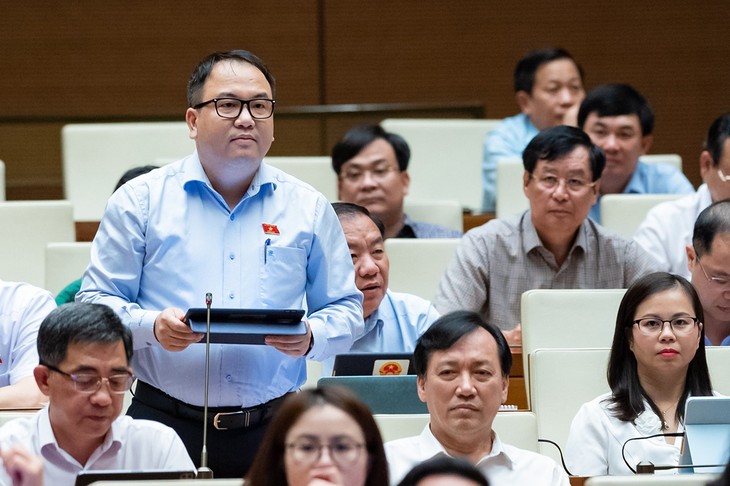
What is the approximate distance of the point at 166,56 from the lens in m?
5.89

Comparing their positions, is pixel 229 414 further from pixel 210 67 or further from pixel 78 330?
pixel 210 67

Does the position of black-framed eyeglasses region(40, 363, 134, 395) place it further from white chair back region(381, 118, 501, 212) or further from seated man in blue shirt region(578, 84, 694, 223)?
white chair back region(381, 118, 501, 212)

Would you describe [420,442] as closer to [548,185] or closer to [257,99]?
[257,99]

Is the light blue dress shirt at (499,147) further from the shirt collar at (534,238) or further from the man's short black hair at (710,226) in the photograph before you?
the man's short black hair at (710,226)

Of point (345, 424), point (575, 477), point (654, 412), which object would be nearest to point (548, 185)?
point (654, 412)

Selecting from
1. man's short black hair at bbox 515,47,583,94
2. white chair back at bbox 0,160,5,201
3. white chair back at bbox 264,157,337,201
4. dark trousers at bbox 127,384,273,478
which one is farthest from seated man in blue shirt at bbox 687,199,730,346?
white chair back at bbox 0,160,5,201

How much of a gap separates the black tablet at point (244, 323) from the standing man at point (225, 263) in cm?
13

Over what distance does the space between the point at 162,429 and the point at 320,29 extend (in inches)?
153

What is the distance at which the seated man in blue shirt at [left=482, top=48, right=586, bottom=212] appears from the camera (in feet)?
16.5

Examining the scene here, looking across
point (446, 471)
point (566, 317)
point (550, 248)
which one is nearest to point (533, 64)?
point (550, 248)

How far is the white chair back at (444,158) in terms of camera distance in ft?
17.0

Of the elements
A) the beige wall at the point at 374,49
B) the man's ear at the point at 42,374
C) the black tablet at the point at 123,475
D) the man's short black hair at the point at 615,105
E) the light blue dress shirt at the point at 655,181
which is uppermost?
the beige wall at the point at 374,49

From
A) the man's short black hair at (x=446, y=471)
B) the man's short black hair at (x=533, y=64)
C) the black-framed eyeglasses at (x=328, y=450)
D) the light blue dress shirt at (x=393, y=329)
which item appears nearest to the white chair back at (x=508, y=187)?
the man's short black hair at (x=533, y=64)

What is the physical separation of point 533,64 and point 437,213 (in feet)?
3.33
